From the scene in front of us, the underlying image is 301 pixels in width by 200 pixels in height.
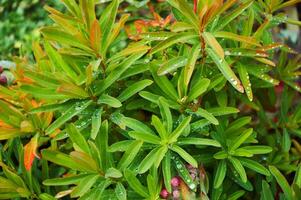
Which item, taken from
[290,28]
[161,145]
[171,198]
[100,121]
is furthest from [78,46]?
[290,28]

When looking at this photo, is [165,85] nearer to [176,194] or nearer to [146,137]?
[146,137]

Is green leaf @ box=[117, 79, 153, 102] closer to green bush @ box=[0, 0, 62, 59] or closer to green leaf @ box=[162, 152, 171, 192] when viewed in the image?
green leaf @ box=[162, 152, 171, 192]

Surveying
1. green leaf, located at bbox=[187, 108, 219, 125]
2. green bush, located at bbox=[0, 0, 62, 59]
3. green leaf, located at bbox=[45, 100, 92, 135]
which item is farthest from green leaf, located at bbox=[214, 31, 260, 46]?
green bush, located at bbox=[0, 0, 62, 59]

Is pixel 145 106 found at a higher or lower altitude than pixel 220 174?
higher

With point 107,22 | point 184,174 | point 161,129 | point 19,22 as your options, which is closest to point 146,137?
point 161,129

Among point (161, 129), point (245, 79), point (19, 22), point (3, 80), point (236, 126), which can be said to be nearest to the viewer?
point (161, 129)

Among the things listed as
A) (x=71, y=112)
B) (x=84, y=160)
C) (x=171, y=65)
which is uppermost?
(x=171, y=65)

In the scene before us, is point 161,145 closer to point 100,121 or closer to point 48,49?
point 100,121
